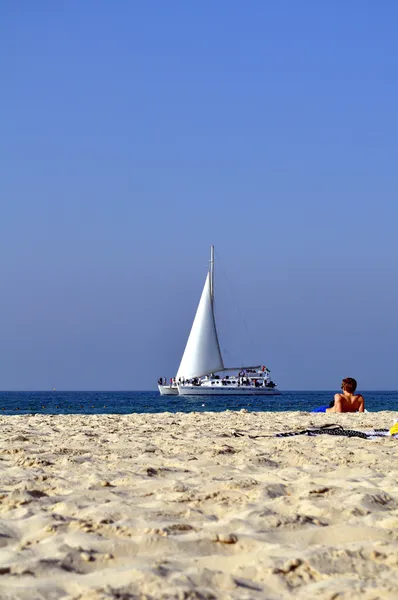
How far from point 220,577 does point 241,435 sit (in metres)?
5.46

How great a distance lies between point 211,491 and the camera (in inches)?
187

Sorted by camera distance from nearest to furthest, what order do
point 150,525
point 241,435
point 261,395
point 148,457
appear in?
point 150,525, point 148,457, point 241,435, point 261,395

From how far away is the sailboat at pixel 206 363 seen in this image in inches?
2532

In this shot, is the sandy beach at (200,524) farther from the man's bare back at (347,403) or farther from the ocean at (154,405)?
the ocean at (154,405)

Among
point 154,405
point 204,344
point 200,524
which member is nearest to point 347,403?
point 200,524

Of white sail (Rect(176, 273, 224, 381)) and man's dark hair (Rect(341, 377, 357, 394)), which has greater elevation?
white sail (Rect(176, 273, 224, 381))

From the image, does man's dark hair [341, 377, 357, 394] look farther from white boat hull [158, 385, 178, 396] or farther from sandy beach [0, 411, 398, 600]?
white boat hull [158, 385, 178, 396]

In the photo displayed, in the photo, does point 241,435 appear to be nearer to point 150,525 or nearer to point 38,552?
point 150,525

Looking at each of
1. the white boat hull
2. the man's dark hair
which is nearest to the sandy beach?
the man's dark hair

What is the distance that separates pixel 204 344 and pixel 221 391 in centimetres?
696

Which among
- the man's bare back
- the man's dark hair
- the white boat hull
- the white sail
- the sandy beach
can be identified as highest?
the white sail

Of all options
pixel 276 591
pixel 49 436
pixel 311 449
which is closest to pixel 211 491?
pixel 276 591

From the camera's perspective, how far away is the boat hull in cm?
6756

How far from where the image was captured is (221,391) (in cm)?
6925
